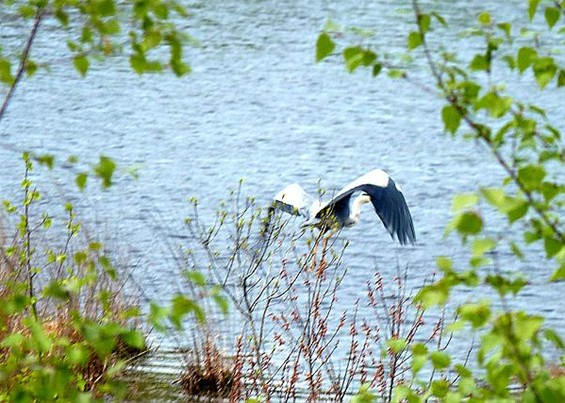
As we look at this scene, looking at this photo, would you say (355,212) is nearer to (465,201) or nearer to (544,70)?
(544,70)

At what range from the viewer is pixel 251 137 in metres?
8.66

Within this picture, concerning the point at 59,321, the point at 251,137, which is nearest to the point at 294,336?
the point at 59,321

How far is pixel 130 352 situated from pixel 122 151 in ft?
14.3

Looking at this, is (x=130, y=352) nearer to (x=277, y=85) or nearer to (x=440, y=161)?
(x=440, y=161)

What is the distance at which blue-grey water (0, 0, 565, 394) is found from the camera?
6363mm

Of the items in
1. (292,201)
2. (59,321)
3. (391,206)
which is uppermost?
(59,321)

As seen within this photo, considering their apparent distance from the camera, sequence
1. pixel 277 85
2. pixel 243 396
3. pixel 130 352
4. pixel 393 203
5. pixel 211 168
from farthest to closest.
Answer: pixel 277 85 → pixel 211 168 → pixel 393 203 → pixel 130 352 → pixel 243 396

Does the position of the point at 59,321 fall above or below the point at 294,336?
above

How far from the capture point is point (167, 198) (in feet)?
23.2

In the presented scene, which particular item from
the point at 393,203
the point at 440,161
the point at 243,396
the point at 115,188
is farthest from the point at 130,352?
the point at 440,161

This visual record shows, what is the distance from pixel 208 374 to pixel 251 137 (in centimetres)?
510

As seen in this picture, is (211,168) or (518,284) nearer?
(518,284)

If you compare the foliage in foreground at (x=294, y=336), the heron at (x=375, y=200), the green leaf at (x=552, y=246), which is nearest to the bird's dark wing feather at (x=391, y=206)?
the heron at (x=375, y=200)

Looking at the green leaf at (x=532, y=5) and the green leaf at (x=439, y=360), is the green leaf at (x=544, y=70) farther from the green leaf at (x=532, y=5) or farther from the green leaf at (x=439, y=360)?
the green leaf at (x=439, y=360)
